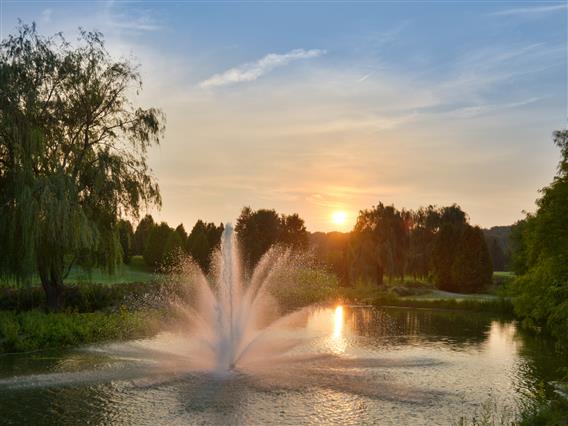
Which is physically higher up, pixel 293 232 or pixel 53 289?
pixel 293 232

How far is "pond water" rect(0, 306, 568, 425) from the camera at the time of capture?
1202 centimetres

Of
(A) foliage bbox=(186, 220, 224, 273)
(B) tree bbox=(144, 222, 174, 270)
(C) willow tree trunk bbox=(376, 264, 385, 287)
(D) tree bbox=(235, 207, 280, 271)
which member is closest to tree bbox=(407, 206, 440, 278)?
(C) willow tree trunk bbox=(376, 264, 385, 287)

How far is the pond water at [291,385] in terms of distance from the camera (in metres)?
12.0

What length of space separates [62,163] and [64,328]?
722 centimetres

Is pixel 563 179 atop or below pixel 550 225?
atop

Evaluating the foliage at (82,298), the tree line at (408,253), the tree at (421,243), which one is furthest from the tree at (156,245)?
the foliage at (82,298)

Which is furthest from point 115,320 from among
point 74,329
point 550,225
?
point 550,225

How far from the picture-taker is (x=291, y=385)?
1452cm

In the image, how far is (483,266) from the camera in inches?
2067

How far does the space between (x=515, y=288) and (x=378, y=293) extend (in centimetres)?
1801

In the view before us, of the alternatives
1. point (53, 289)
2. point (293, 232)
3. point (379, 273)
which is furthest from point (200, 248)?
point (53, 289)

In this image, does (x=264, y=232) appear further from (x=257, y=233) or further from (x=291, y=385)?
(x=291, y=385)

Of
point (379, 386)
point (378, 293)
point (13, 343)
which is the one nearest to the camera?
point (379, 386)

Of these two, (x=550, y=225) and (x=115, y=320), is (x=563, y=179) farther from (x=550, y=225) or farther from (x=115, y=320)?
(x=115, y=320)
